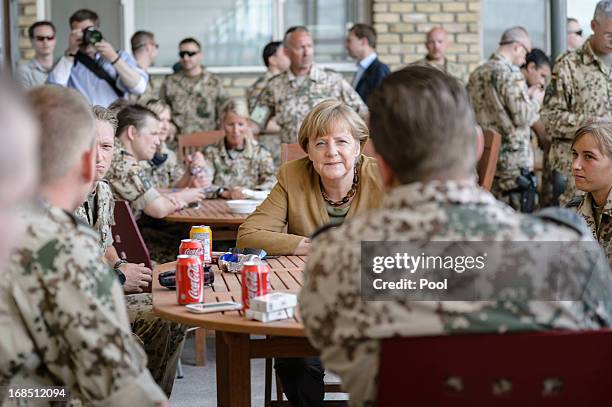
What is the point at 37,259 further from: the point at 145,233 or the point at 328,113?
the point at 145,233

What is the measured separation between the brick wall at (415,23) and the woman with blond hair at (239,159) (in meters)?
4.27

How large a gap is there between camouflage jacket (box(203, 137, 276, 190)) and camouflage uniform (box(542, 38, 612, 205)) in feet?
5.73

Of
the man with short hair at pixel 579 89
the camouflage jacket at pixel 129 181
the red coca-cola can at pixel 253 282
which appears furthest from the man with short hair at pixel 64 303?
the man with short hair at pixel 579 89

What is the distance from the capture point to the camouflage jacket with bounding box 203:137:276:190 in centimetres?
640

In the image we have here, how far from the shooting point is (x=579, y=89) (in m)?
5.78

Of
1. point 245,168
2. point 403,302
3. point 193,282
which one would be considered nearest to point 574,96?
point 245,168

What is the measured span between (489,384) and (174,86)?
7.59 meters

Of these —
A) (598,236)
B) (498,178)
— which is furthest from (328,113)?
(498,178)

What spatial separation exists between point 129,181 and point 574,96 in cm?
259

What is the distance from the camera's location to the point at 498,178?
797 centimetres

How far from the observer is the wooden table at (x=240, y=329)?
242 centimetres

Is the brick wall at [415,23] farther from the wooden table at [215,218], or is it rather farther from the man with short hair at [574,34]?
the wooden table at [215,218]

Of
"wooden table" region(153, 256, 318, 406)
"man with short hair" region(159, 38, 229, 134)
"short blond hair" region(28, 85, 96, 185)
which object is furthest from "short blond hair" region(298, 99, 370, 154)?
"man with short hair" region(159, 38, 229, 134)

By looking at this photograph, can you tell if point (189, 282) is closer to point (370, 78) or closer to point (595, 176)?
point (595, 176)
